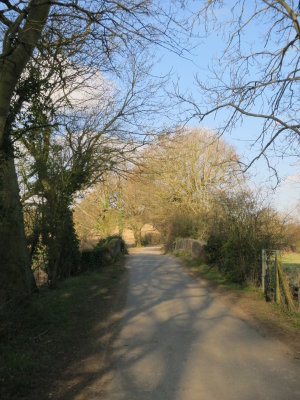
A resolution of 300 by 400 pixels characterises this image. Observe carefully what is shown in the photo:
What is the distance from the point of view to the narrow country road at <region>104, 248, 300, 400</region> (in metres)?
4.61

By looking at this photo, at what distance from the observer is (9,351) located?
19.6ft

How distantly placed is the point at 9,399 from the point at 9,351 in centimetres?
156

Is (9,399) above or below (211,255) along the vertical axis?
below

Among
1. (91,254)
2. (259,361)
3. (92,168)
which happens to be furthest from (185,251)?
(259,361)

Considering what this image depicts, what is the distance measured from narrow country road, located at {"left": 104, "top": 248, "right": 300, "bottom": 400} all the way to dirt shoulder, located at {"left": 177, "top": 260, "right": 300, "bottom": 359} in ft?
0.81

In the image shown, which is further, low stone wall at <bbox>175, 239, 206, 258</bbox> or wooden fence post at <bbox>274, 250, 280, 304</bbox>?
low stone wall at <bbox>175, 239, 206, 258</bbox>

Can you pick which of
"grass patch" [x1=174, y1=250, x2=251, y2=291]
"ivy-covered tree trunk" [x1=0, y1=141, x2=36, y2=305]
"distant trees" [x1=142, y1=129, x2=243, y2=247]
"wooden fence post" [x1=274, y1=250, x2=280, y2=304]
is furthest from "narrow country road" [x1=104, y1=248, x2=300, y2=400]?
"distant trees" [x1=142, y1=129, x2=243, y2=247]

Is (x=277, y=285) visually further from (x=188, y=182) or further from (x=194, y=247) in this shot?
(x=188, y=182)

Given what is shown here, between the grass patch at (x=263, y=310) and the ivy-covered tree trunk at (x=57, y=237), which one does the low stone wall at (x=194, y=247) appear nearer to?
the grass patch at (x=263, y=310)

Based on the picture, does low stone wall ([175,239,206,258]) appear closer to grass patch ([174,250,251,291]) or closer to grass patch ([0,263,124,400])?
grass patch ([174,250,251,291])

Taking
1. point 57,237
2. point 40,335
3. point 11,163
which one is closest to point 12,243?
point 11,163

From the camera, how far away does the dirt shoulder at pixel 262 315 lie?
23.4 feet

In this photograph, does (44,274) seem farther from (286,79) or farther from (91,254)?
(286,79)

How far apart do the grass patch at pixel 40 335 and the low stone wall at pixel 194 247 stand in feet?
31.7
